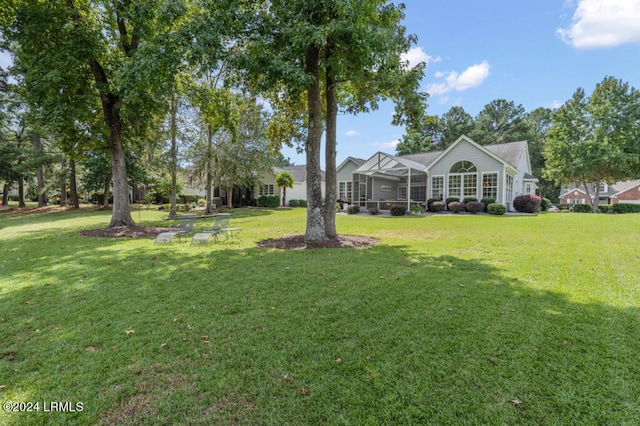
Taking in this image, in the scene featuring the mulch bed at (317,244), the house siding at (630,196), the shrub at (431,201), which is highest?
the house siding at (630,196)

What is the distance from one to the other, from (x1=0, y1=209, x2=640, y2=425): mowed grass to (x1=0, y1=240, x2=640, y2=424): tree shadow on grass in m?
0.02

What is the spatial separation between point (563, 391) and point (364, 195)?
Result: 23.8 m

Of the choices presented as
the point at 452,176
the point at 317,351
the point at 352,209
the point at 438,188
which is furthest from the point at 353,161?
the point at 317,351

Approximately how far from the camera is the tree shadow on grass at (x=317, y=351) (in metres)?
2.26

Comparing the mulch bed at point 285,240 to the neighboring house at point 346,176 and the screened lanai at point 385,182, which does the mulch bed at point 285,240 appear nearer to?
the screened lanai at point 385,182

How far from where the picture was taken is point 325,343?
126 inches

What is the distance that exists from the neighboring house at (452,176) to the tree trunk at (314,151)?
45.1 feet

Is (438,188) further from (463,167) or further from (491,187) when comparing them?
(491,187)

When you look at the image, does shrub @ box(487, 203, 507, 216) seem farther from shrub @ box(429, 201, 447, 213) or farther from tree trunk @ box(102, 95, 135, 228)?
tree trunk @ box(102, 95, 135, 228)

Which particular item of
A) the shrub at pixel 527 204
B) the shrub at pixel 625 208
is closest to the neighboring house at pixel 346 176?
the shrub at pixel 527 204

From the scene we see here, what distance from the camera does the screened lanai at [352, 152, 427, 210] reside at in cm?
2308

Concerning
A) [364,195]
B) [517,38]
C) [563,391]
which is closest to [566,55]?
[517,38]

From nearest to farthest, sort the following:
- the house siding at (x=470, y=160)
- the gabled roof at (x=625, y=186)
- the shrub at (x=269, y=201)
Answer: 1. the house siding at (x=470, y=160)
2. the shrub at (x=269, y=201)
3. the gabled roof at (x=625, y=186)

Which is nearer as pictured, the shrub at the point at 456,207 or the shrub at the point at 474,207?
the shrub at the point at 474,207
